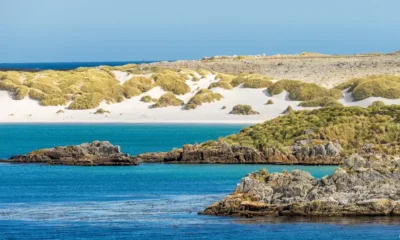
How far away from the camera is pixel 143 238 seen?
919 inches

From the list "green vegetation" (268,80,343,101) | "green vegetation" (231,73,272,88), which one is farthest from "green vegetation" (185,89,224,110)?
"green vegetation" (268,80,343,101)

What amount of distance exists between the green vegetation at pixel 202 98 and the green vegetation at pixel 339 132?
2407 centimetres

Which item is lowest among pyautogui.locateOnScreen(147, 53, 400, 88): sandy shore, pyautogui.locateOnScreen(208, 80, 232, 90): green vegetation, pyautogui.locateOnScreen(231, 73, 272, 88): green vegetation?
pyautogui.locateOnScreen(208, 80, 232, 90): green vegetation

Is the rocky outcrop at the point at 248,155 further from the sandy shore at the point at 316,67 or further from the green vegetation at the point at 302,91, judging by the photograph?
the sandy shore at the point at 316,67

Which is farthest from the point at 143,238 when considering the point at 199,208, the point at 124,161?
the point at 124,161

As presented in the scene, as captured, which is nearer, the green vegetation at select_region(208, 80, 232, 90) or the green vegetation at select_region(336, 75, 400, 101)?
the green vegetation at select_region(336, 75, 400, 101)

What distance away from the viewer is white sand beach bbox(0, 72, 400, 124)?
64.4 meters

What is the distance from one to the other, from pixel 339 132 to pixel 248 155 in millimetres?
3823

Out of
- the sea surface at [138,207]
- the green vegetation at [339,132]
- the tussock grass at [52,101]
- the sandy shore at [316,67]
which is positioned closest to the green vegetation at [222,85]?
the sandy shore at [316,67]

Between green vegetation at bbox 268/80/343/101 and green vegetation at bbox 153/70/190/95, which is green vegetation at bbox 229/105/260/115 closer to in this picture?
green vegetation at bbox 268/80/343/101

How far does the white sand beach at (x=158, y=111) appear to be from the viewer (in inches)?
2537

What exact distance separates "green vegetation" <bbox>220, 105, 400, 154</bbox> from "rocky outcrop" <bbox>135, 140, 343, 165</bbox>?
361 mm

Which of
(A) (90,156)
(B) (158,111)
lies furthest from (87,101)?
(A) (90,156)

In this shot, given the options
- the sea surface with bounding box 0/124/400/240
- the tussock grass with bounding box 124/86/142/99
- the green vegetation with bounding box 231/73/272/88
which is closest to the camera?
the sea surface with bounding box 0/124/400/240
